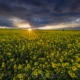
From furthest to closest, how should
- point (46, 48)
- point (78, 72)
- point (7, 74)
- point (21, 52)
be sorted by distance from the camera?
point (46, 48)
point (21, 52)
point (7, 74)
point (78, 72)

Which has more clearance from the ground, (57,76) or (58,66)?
(58,66)

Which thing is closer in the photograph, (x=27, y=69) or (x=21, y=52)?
(x=27, y=69)

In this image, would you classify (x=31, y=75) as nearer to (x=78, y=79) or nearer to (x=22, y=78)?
(x=22, y=78)

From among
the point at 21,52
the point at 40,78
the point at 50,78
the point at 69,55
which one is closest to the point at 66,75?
the point at 50,78

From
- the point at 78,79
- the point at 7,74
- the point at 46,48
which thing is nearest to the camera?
the point at 78,79

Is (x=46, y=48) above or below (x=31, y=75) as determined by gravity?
above

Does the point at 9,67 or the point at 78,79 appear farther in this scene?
the point at 9,67

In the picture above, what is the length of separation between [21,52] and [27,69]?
2341 mm

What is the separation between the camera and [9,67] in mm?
4637

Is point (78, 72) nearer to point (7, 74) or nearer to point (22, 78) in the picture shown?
point (22, 78)

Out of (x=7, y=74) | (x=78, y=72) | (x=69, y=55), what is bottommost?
(x=7, y=74)

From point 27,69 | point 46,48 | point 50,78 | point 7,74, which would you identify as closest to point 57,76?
point 50,78

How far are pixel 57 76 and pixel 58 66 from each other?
582 millimetres

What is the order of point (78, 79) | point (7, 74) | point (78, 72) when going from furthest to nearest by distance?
point (7, 74)
point (78, 72)
point (78, 79)
